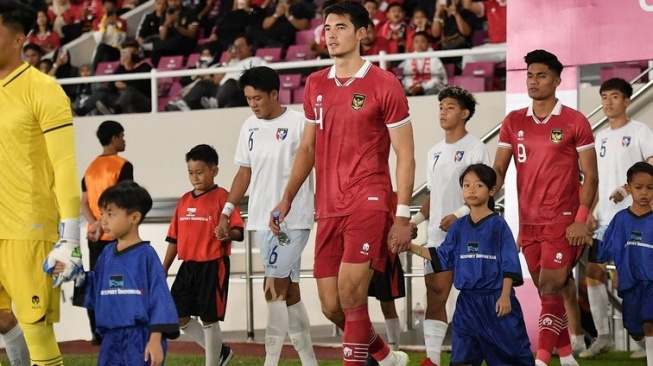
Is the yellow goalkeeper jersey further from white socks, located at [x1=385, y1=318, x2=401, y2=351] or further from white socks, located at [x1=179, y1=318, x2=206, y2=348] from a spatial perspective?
white socks, located at [x1=385, y1=318, x2=401, y2=351]

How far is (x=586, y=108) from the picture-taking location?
41.9 feet

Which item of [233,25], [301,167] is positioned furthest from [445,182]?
[233,25]

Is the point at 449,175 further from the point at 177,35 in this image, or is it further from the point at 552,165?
the point at 177,35

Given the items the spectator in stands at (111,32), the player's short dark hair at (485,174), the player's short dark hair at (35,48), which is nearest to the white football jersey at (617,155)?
the player's short dark hair at (485,174)

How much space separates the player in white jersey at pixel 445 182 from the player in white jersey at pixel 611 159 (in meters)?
1.62

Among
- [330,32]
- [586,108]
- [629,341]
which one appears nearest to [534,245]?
[330,32]

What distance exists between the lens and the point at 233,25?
55.7 feet

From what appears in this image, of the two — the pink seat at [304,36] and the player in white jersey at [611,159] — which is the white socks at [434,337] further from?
the pink seat at [304,36]

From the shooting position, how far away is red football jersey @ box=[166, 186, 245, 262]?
9.28 metres

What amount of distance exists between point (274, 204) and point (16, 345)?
102 inches

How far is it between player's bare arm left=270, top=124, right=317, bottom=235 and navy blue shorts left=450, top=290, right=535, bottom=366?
132 centimetres

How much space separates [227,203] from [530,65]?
91.7 inches

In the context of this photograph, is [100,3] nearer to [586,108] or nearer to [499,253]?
[586,108]

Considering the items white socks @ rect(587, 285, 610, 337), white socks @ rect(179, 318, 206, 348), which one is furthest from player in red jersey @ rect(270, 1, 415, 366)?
white socks @ rect(587, 285, 610, 337)
